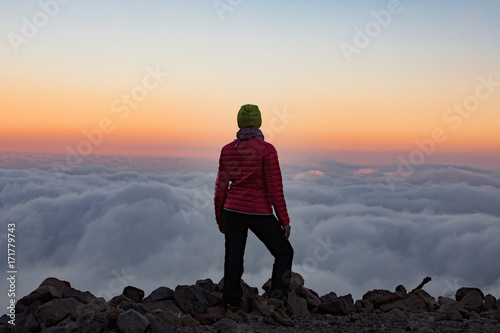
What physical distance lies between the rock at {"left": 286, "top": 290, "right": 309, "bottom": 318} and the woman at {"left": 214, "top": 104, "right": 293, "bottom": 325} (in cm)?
77

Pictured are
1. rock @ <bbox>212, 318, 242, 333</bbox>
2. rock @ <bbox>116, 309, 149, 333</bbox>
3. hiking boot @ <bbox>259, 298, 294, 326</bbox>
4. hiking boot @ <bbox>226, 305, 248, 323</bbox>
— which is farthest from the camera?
hiking boot @ <bbox>259, 298, 294, 326</bbox>

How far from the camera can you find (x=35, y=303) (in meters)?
7.93

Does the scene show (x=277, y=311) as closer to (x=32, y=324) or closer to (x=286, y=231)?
(x=286, y=231)

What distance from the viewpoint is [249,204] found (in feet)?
23.4

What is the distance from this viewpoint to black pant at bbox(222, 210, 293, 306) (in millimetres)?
7219

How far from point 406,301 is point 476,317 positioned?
1155 mm

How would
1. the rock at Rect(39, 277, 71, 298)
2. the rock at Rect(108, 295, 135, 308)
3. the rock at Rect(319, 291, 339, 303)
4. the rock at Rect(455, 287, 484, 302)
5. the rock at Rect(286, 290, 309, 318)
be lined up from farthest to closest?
1. the rock at Rect(455, 287, 484, 302)
2. the rock at Rect(319, 291, 339, 303)
3. the rock at Rect(39, 277, 71, 298)
4. the rock at Rect(286, 290, 309, 318)
5. the rock at Rect(108, 295, 135, 308)

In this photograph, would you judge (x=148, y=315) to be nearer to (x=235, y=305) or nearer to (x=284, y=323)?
(x=235, y=305)

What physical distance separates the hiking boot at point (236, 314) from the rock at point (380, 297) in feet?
9.48

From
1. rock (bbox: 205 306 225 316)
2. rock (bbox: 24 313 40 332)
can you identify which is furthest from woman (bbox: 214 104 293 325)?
rock (bbox: 24 313 40 332)

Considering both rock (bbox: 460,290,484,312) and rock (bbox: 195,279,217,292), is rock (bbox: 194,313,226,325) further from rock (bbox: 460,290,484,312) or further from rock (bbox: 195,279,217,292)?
rock (bbox: 460,290,484,312)

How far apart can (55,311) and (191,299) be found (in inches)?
77.8

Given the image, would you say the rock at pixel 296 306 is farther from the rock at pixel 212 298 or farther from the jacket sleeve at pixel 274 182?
the jacket sleeve at pixel 274 182

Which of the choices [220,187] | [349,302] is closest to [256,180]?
[220,187]
